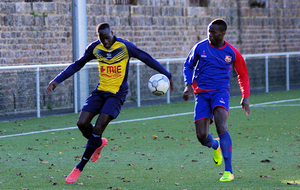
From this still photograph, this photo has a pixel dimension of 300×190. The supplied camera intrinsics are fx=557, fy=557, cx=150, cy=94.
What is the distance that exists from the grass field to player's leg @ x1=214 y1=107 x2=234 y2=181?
5.6 inches

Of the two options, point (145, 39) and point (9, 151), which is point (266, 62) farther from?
point (9, 151)

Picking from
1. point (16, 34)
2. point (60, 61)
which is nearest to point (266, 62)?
point (60, 61)

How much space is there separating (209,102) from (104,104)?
141 cm

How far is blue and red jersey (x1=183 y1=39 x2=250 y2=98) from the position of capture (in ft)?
23.9

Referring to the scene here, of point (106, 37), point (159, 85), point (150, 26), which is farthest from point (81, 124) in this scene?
point (150, 26)

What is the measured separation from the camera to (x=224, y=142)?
7.08m

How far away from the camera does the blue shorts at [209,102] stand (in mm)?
7238

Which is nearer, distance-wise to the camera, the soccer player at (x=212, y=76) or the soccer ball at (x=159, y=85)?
the soccer player at (x=212, y=76)

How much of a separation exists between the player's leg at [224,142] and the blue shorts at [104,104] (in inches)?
52.6

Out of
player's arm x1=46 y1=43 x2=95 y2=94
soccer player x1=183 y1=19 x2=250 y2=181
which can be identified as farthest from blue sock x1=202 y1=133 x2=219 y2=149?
player's arm x1=46 y1=43 x2=95 y2=94

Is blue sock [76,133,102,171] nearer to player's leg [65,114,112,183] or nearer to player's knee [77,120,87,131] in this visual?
player's leg [65,114,112,183]

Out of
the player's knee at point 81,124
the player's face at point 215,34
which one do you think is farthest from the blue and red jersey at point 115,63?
the player's face at point 215,34

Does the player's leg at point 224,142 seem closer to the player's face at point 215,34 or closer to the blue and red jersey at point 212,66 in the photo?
the blue and red jersey at point 212,66

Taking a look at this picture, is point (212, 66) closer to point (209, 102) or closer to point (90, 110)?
point (209, 102)
